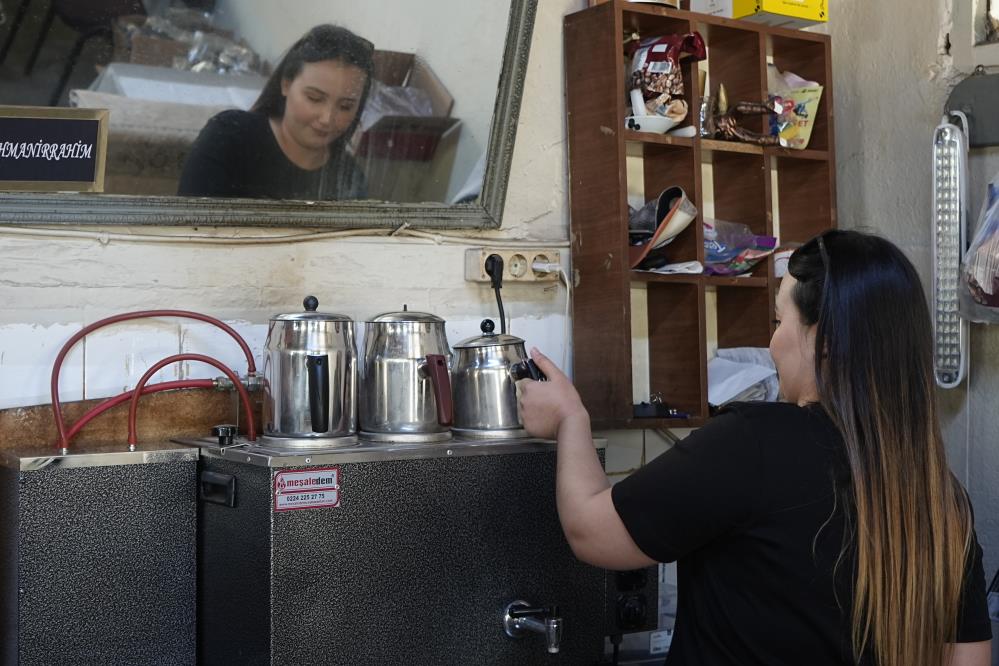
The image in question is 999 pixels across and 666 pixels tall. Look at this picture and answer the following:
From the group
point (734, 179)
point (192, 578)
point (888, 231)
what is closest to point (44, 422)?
point (192, 578)

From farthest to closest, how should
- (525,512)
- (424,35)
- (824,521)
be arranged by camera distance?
(424,35), (525,512), (824,521)

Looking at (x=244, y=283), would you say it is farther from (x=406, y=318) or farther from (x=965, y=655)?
(x=965, y=655)

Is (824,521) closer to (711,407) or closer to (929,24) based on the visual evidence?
(711,407)

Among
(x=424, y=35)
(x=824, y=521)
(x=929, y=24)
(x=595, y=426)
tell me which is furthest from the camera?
(x=929, y=24)

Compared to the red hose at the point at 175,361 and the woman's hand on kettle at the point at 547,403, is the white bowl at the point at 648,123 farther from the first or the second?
the red hose at the point at 175,361

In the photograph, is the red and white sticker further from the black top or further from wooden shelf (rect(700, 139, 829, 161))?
wooden shelf (rect(700, 139, 829, 161))

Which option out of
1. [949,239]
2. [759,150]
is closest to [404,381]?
[759,150]

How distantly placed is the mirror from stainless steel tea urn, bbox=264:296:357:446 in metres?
0.35

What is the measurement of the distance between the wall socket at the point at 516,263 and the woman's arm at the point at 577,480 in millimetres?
494

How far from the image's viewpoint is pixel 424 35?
201 centimetres

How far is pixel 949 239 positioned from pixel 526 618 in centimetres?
116

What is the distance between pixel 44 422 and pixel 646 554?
39.3 inches

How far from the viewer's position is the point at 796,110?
2.39 metres

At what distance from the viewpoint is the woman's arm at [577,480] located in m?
1.33
